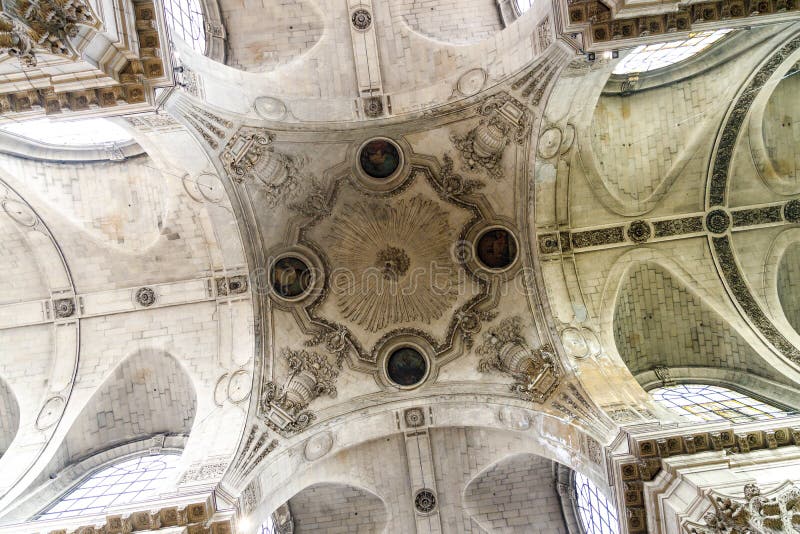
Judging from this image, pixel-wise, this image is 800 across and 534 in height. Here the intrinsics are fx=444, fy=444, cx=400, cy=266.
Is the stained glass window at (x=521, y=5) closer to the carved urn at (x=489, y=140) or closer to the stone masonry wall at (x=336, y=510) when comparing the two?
the carved urn at (x=489, y=140)

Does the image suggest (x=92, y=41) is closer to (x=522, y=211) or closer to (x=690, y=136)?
(x=522, y=211)

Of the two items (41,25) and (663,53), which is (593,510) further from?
(41,25)

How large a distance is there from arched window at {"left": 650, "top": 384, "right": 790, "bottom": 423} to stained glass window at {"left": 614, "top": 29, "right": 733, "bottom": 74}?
913 cm

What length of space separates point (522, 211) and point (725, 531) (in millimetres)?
8243

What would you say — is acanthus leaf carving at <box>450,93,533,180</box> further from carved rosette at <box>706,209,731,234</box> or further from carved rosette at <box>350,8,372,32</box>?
carved rosette at <box>706,209,731,234</box>

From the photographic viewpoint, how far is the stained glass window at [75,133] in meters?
11.3

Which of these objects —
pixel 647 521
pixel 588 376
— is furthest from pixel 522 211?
pixel 647 521

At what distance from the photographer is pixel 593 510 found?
40.4 feet

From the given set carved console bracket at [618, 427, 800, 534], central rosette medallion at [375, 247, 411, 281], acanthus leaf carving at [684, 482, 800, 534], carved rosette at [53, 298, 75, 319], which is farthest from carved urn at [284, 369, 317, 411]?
acanthus leaf carving at [684, 482, 800, 534]

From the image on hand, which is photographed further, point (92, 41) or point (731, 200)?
point (731, 200)

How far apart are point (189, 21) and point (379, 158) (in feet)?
21.2

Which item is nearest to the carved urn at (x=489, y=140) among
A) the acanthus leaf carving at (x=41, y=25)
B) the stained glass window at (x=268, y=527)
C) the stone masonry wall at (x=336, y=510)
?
the acanthus leaf carving at (x=41, y=25)

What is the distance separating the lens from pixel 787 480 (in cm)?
664

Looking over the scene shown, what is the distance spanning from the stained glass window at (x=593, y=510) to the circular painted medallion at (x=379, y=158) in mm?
9911
